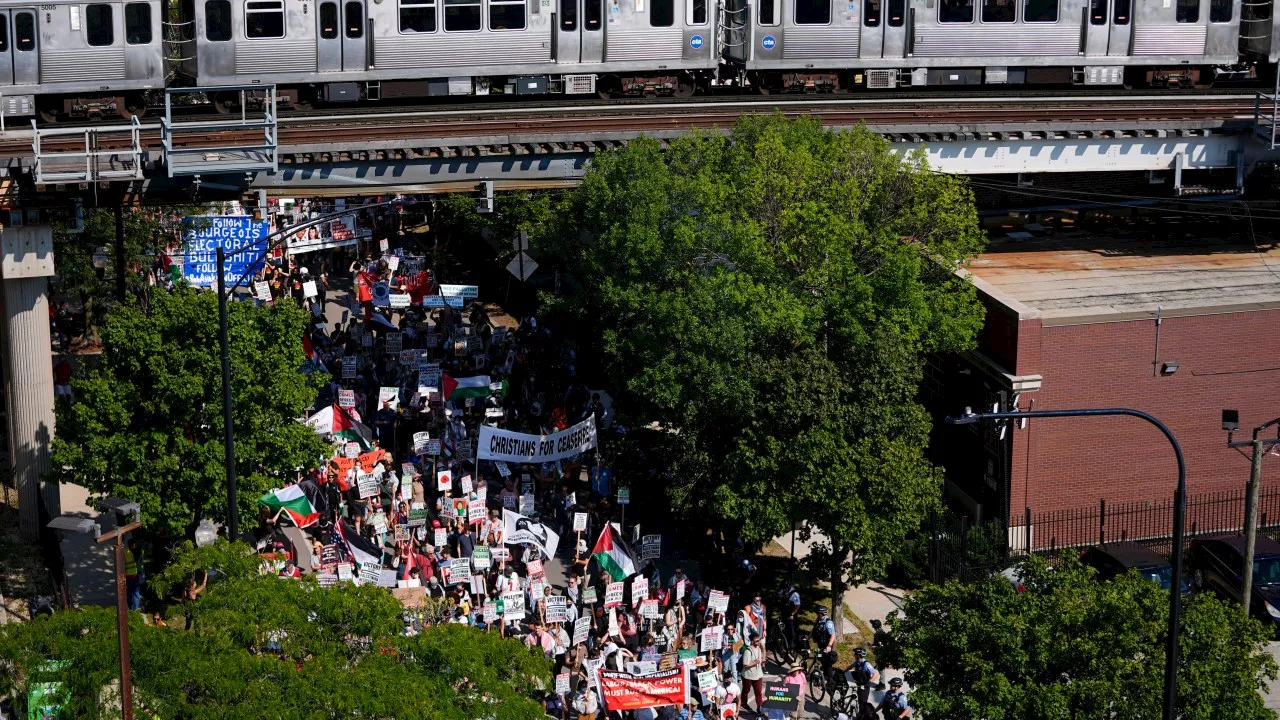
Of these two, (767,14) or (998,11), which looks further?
(998,11)

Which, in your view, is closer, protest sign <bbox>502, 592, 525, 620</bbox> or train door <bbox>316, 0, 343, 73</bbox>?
protest sign <bbox>502, 592, 525, 620</bbox>

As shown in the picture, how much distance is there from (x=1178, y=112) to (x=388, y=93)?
59.3ft

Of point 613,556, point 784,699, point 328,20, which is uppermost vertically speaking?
point 328,20

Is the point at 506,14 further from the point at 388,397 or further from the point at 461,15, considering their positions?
the point at 388,397

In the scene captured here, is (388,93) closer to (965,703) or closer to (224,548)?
(224,548)

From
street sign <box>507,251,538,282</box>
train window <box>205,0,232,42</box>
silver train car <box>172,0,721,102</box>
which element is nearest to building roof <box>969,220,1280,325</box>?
silver train car <box>172,0,721,102</box>

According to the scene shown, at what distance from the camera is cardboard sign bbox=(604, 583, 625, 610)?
27.6 meters

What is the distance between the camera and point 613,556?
28.8 m

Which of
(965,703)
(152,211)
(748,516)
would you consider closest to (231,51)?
(152,211)

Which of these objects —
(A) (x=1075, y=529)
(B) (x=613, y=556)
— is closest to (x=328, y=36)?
(B) (x=613, y=556)

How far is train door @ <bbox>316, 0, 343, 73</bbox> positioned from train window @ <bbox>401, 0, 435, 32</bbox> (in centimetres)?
145

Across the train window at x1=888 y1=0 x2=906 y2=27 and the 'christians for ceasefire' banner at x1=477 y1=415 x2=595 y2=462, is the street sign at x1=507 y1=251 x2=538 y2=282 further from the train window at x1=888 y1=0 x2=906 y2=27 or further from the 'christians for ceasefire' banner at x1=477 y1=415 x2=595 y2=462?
the train window at x1=888 y1=0 x2=906 y2=27

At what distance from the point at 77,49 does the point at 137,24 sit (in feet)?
4.55

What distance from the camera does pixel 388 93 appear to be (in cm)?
4088
